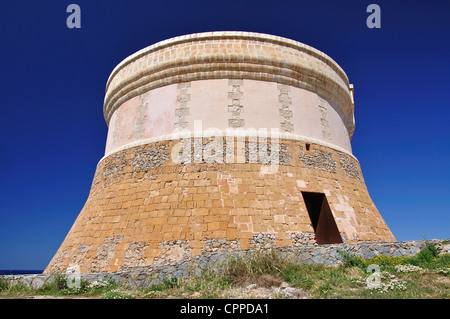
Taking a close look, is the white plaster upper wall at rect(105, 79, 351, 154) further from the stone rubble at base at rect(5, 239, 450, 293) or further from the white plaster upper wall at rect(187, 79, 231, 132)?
the stone rubble at base at rect(5, 239, 450, 293)

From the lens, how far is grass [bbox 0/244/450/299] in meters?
4.65

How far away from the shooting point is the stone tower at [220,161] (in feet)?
24.5

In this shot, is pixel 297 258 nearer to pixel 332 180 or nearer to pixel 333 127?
pixel 332 180

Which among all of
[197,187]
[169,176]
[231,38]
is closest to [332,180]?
[197,187]

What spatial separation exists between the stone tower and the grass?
1327mm

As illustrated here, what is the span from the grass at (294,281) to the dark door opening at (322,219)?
7.28ft

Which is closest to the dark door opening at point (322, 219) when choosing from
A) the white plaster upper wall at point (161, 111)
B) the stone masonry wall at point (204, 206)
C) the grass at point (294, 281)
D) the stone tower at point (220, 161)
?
the stone tower at point (220, 161)

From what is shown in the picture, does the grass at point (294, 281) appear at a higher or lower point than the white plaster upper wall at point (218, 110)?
lower

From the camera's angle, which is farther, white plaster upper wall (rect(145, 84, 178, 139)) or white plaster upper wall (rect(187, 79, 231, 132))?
white plaster upper wall (rect(145, 84, 178, 139))

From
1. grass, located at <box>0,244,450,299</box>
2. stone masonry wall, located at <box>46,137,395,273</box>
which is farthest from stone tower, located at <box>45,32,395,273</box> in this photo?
grass, located at <box>0,244,450,299</box>

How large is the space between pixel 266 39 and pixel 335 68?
321 centimetres

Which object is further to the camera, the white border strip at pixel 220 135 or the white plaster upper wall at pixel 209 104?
the white plaster upper wall at pixel 209 104

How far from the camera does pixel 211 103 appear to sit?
30.2 feet

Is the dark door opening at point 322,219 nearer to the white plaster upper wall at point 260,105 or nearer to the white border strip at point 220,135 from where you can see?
the white border strip at point 220,135
